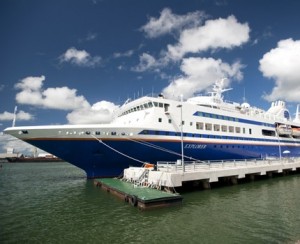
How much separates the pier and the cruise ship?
1779mm

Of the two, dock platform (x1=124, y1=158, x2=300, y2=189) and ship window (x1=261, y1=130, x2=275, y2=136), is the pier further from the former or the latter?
ship window (x1=261, y1=130, x2=275, y2=136)

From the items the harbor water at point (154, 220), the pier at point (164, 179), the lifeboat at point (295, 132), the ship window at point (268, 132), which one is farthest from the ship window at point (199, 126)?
the lifeboat at point (295, 132)

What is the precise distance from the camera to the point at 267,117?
47000mm

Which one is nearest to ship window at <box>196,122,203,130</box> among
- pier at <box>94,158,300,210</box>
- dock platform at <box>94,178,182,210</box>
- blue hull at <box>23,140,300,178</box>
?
blue hull at <box>23,140,300,178</box>

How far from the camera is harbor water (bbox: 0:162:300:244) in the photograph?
12.0m

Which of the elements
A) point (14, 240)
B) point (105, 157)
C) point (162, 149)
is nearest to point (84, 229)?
point (14, 240)

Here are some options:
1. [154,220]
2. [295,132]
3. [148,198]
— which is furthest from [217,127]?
[295,132]

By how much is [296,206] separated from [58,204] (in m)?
18.2

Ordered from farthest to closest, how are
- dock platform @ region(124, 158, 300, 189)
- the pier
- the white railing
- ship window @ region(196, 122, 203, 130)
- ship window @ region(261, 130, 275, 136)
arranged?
1. ship window @ region(261, 130, 275, 136)
2. ship window @ region(196, 122, 203, 130)
3. the white railing
4. dock platform @ region(124, 158, 300, 189)
5. the pier

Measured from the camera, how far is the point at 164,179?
67.9 feet

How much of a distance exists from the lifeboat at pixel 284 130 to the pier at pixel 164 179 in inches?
742

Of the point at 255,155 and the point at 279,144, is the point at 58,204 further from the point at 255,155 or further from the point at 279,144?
the point at 279,144

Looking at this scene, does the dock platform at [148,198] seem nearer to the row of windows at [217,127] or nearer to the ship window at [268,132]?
the row of windows at [217,127]

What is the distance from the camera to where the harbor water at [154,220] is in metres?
12.0
